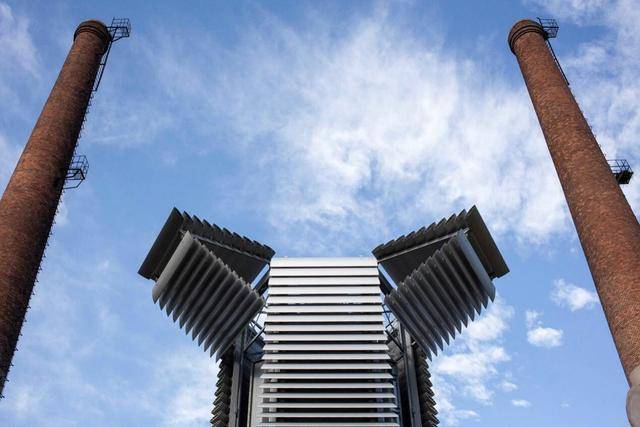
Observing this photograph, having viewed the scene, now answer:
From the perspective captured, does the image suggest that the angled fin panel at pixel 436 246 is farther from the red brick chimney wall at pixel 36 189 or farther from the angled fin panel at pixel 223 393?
the red brick chimney wall at pixel 36 189

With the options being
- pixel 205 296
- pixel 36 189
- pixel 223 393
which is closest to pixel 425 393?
pixel 223 393

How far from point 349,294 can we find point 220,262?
4.03 meters

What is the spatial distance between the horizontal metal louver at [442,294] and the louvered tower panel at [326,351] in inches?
39.4

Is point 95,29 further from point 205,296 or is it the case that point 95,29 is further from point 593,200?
point 593,200

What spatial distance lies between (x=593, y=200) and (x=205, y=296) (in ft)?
40.1

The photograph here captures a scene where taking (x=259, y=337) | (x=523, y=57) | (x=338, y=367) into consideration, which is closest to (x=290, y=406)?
(x=338, y=367)

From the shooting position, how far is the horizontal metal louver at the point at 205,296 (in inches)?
760

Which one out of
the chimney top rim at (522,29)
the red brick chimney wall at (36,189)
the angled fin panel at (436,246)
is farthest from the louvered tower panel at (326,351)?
the chimney top rim at (522,29)

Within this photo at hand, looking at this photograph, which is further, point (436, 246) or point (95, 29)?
point (95, 29)

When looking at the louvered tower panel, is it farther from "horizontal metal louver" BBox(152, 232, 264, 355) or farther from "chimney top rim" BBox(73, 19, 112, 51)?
"chimney top rim" BBox(73, 19, 112, 51)

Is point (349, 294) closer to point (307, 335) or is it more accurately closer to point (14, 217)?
point (307, 335)

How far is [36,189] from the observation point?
63.1 feet

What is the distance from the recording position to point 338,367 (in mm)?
18625

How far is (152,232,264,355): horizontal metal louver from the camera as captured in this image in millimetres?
19297
